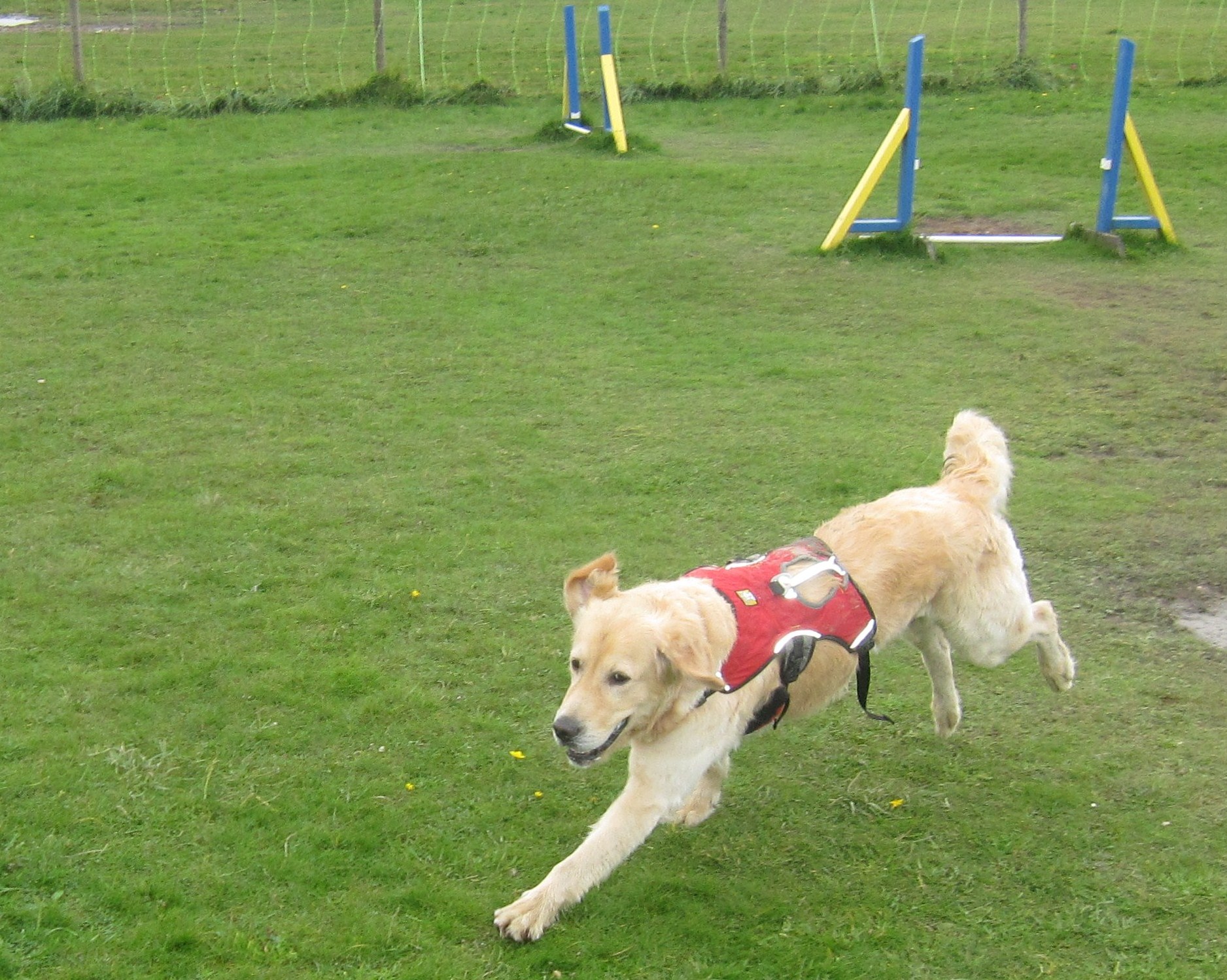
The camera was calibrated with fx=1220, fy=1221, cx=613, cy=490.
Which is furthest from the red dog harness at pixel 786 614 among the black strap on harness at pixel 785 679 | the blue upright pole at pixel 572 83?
the blue upright pole at pixel 572 83

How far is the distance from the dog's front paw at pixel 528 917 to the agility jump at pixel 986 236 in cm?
861

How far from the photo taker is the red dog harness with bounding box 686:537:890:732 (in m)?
3.84

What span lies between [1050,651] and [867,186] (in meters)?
7.26

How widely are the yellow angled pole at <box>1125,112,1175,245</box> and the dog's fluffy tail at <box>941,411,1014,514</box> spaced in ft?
25.0

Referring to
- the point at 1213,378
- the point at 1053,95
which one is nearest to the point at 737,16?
the point at 1053,95

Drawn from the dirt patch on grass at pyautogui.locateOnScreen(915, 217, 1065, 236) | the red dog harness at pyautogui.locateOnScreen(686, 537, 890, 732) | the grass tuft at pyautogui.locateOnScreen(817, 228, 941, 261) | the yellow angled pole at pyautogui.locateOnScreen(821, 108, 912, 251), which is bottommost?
the red dog harness at pyautogui.locateOnScreen(686, 537, 890, 732)

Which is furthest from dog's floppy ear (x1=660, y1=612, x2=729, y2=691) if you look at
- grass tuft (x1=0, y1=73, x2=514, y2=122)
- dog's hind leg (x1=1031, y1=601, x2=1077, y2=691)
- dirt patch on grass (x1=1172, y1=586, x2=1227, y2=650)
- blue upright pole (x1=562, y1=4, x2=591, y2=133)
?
grass tuft (x1=0, y1=73, x2=514, y2=122)

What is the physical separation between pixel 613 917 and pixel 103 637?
9.05 ft

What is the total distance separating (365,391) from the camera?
8.34 meters

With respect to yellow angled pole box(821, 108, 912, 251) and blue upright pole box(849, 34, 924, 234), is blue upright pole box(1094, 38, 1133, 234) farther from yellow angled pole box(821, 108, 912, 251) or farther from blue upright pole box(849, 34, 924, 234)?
yellow angled pole box(821, 108, 912, 251)

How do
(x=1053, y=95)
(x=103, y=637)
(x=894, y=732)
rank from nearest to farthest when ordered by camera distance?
(x=894, y=732) → (x=103, y=637) → (x=1053, y=95)

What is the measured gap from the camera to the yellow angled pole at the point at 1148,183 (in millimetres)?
11242

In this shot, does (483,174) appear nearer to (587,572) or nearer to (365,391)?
(365,391)

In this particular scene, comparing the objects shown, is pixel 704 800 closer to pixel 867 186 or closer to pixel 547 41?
pixel 867 186
